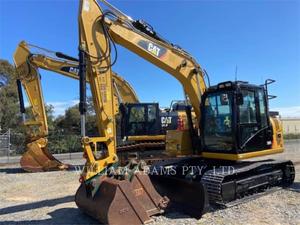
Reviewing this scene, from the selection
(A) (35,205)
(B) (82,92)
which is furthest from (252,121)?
(A) (35,205)

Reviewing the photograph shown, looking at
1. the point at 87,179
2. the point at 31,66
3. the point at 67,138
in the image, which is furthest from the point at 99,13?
the point at 67,138

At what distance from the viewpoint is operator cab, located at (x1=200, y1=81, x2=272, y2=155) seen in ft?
23.2

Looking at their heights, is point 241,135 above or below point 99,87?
below

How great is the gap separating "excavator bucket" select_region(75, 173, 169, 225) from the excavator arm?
6.49 meters

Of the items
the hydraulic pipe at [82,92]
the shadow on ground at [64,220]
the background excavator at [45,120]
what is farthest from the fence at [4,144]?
the hydraulic pipe at [82,92]

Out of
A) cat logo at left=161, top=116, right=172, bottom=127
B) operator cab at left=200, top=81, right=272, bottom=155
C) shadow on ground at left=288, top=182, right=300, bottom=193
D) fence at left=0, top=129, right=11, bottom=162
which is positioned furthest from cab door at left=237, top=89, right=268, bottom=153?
fence at left=0, top=129, right=11, bottom=162

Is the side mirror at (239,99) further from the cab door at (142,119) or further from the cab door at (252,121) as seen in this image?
the cab door at (142,119)

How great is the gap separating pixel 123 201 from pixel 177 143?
10.1ft

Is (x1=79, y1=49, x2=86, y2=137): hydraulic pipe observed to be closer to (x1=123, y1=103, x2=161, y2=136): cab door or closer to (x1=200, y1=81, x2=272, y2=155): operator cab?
(x1=200, y1=81, x2=272, y2=155): operator cab

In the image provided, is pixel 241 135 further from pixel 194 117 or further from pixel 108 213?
pixel 108 213

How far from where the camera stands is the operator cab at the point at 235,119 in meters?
7.06

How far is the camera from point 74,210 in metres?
6.67

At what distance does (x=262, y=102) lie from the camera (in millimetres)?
7676

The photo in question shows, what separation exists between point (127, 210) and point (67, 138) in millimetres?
16893
